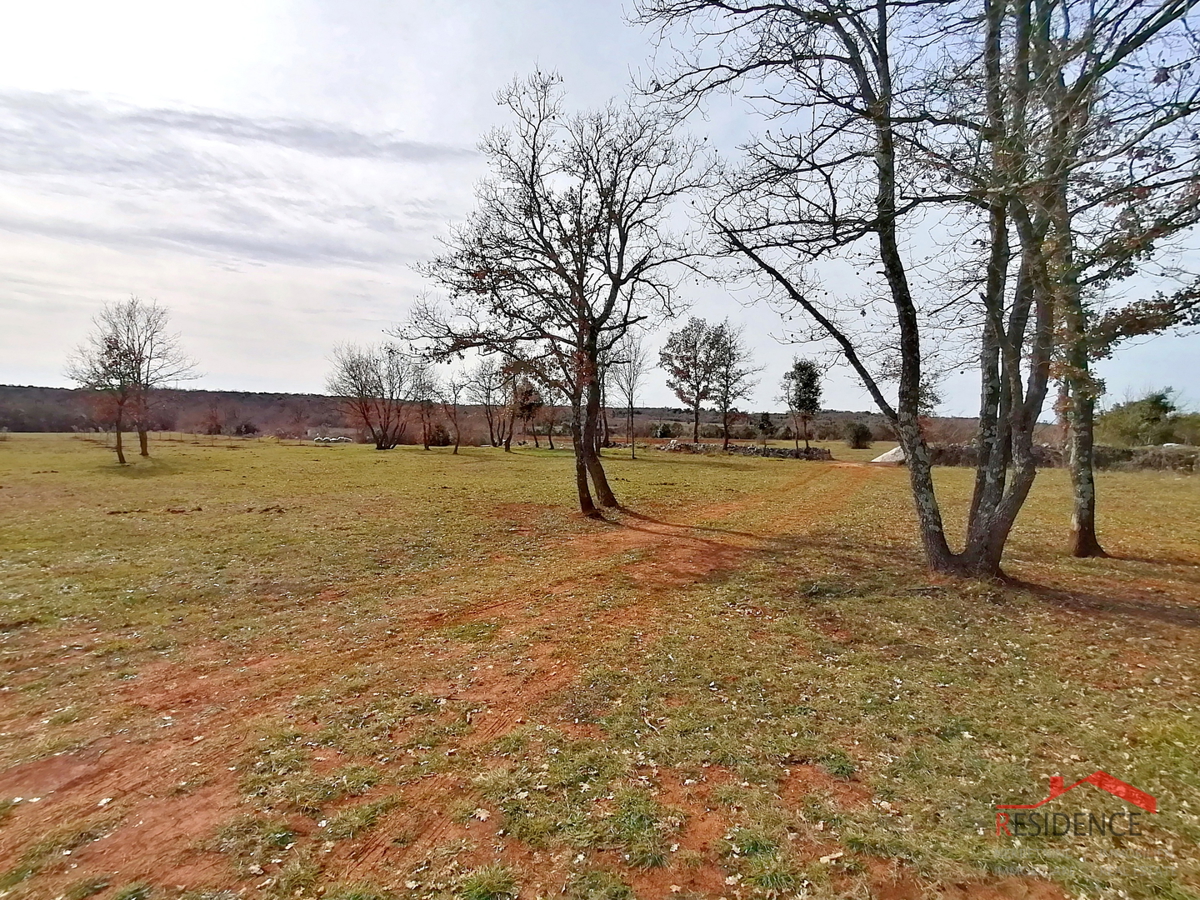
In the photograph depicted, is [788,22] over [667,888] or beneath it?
over

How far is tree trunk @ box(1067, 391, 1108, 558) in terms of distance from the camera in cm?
930

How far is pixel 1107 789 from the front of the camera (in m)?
3.26

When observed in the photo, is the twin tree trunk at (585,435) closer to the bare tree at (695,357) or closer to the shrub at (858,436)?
the bare tree at (695,357)

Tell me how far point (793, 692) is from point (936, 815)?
1.58 m

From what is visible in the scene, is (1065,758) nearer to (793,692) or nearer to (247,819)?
(793,692)

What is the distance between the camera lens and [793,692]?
4641mm

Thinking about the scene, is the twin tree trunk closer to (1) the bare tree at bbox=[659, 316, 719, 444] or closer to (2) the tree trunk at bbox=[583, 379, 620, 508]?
(2) the tree trunk at bbox=[583, 379, 620, 508]

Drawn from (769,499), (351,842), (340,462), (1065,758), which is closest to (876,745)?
(1065,758)

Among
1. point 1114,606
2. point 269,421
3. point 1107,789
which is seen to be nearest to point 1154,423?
point 1114,606

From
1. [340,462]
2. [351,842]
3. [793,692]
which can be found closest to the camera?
[351,842]

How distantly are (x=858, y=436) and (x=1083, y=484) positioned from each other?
144ft

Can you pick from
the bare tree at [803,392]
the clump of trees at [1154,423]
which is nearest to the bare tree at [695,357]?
the bare tree at [803,392]

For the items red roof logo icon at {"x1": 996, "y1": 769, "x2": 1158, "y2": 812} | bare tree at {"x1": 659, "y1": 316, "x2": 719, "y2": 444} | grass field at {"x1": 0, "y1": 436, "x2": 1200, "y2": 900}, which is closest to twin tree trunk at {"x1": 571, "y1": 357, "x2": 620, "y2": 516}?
grass field at {"x1": 0, "y1": 436, "x2": 1200, "y2": 900}
